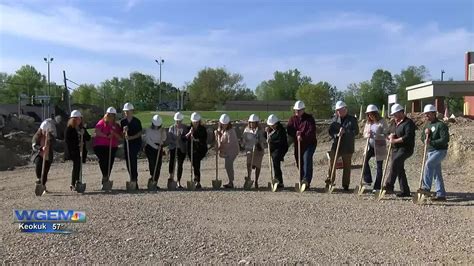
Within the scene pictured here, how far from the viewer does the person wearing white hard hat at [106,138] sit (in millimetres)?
11383

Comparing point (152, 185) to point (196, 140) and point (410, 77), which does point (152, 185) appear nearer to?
point (196, 140)

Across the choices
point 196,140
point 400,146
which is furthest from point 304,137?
point 196,140

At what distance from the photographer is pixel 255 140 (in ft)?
39.3

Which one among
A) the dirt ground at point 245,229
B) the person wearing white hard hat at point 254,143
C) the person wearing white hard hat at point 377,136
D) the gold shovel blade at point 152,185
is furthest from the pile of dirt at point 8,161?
the person wearing white hard hat at point 377,136

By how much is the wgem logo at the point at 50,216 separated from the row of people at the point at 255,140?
2747 mm

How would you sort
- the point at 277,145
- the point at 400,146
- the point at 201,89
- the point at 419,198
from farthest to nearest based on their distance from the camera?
the point at 201,89, the point at 277,145, the point at 400,146, the point at 419,198

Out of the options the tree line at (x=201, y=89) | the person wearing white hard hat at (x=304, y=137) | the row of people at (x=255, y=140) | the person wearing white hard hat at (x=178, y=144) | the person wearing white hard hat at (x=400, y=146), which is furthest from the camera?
the tree line at (x=201, y=89)

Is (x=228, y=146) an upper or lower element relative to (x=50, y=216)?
upper

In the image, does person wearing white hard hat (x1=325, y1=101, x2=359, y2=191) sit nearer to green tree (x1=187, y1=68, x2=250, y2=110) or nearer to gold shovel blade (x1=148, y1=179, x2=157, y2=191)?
gold shovel blade (x1=148, y1=179, x2=157, y2=191)

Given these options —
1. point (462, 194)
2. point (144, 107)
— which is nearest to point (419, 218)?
point (462, 194)

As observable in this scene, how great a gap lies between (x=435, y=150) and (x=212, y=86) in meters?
83.5

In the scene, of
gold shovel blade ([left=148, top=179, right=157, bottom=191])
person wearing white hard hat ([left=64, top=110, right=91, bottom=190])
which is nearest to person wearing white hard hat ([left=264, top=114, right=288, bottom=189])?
gold shovel blade ([left=148, top=179, right=157, bottom=191])

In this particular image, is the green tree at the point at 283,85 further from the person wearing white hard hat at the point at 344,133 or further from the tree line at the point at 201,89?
the person wearing white hard hat at the point at 344,133

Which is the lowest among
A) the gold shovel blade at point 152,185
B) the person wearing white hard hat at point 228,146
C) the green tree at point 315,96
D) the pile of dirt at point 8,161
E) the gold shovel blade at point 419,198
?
the pile of dirt at point 8,161
